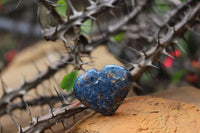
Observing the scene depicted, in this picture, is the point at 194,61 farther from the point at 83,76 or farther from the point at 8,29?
the point at 8,29

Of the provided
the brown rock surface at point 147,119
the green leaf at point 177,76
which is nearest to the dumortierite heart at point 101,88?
the brown rock surface at point 147,119

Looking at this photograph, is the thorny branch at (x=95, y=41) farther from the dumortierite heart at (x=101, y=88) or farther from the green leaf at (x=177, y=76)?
the green leaf at (x=177, y=76)

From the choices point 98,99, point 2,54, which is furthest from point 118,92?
point 2,54

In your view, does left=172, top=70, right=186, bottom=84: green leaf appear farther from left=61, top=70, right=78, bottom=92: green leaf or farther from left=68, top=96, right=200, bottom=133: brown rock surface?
Result: left=61, top=70, right=78, bottom=92: green leaf

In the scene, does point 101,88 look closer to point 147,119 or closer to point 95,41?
point 147,119

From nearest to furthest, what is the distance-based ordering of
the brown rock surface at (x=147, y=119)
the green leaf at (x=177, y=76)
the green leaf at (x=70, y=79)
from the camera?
the brown rock surface at (x=147, y=119)
the green leaf at (x=70, y=79)
the green leaf at (x=177, y=76)

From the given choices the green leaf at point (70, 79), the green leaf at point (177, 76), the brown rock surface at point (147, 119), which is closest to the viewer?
the brown rock surface at point (147, 119)

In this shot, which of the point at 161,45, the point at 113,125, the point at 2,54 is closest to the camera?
the point at 113,125
